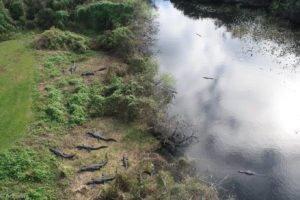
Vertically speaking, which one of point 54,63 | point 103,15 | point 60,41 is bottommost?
point 54,63

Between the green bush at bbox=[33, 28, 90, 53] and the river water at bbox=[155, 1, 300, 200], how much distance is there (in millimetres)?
10900

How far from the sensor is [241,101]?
75.9ft

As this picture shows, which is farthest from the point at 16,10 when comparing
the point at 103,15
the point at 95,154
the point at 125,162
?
the point at 125,162

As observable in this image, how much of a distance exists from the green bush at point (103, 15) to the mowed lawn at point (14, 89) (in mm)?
10372

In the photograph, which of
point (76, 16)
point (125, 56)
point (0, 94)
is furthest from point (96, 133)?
point (76, 16)

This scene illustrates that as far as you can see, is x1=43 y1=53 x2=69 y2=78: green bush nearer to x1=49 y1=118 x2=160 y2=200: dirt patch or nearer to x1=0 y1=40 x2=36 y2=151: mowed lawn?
x1=0 y1=40 x2=36 y2=151: mowed lawn

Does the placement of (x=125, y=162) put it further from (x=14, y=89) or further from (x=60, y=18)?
(x=60, y=18)

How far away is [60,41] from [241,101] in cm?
2367

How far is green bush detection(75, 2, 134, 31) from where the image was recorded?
32.8 m

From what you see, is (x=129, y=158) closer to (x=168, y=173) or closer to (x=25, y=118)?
(x=168, y=173)

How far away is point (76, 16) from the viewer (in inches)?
1336

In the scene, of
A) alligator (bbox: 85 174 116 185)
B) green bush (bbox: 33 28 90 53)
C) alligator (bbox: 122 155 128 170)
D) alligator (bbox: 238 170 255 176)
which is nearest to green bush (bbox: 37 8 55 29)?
green bush (bbox: 33 28 90 53)

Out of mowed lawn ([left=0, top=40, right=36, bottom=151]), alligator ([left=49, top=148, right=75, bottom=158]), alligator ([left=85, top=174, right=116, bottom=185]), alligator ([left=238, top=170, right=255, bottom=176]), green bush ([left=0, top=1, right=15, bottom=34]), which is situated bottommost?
alligator ([left=238, top=170, right=255, bottom=176])

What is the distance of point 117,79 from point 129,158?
368 inches
